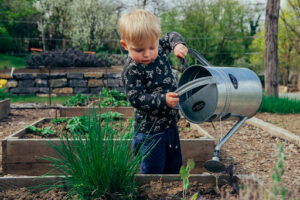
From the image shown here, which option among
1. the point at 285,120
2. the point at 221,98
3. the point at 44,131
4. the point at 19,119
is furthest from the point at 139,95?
the point at 19,119

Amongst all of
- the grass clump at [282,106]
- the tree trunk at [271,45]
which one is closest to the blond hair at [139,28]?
the grass clump at [282,106]

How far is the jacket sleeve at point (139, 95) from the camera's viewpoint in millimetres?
1747

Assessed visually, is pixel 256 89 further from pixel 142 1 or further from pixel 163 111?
pixel 142 1

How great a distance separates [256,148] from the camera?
140 inches

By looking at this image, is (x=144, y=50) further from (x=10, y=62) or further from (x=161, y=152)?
(x=10, y=62)

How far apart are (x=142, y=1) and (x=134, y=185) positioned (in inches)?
768

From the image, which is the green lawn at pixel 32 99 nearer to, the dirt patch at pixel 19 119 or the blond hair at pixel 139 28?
the dirt patch at pixel 19 119

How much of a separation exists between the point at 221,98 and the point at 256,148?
2.22m

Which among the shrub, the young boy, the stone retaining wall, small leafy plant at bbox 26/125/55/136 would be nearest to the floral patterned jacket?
the young boy

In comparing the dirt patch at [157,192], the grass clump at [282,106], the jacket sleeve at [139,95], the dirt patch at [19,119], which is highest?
the jacket sleeve at [139,95]

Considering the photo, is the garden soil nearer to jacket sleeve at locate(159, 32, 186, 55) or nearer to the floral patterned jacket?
the floral patterned jacket

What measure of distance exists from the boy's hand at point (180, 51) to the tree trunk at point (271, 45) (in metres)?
5.46

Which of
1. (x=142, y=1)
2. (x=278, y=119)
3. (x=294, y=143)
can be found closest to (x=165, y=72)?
(x=294, y=143)

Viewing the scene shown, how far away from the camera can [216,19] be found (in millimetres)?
22672
